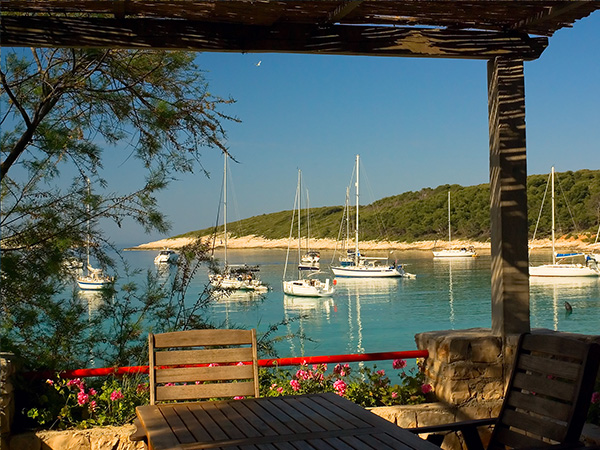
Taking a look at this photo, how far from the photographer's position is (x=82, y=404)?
362cm

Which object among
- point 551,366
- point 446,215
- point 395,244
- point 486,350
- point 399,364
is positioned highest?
point 446,215

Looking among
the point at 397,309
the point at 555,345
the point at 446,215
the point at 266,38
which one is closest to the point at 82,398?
the point at 266,38

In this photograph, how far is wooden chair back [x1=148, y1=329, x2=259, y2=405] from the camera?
124 inches

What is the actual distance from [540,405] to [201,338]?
4.94ft

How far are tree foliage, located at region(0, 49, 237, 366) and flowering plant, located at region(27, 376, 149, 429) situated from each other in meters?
1.42

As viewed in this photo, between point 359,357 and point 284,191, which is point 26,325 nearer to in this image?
point 359,357

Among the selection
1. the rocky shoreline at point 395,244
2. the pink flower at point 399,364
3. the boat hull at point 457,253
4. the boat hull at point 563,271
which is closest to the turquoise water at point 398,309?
the boat hull at point 563,271

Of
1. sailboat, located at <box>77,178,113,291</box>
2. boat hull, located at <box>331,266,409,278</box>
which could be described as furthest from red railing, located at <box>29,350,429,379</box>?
boat hull, located at <box>331,266,409,278</box>

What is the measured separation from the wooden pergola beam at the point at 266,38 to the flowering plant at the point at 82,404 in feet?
5.77

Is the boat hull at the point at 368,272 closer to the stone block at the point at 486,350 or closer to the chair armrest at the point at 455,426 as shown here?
the stone block at the point at 486,350

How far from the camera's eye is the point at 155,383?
Answer: 316cm

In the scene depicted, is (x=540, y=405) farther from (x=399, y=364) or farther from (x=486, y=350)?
(x=399, y=364)

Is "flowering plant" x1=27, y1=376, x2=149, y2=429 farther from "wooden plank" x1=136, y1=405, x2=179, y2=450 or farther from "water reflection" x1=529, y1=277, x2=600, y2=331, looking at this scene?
"water reflection" x1=529, y1=277, x2=600, y2=331

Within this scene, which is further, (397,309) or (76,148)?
(397,309)
